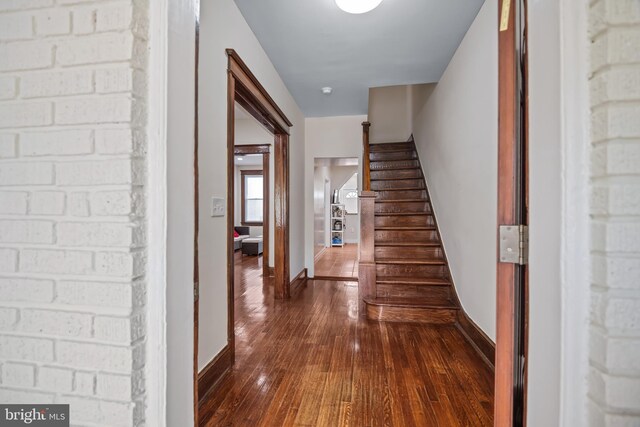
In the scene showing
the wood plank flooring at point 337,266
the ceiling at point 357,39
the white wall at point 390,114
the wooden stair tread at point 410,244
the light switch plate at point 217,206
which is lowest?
the wood plank flooring at point 337,266

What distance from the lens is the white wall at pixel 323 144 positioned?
4.36m

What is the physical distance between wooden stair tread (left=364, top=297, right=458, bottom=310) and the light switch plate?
1733 millimetres

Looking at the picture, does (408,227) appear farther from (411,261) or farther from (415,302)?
(415,302)

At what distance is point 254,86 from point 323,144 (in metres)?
2.15

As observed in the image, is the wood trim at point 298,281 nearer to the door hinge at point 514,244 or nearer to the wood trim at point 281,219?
the wood trim at point 281,219

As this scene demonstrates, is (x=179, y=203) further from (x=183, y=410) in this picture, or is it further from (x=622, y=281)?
(x=622, y=281)

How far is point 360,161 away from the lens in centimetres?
440

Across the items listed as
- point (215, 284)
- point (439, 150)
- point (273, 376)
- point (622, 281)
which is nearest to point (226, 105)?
point (215, 284)

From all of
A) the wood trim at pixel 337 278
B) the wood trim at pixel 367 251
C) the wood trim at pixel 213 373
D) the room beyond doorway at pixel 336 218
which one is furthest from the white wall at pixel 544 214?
the room beyond doorway at pixel 336 218

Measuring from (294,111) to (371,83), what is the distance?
43.1 inches

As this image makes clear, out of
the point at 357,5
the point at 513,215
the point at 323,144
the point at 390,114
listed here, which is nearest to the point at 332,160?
the point at 323,144

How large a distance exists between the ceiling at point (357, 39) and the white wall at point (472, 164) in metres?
0.18

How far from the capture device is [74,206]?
0.68 meters

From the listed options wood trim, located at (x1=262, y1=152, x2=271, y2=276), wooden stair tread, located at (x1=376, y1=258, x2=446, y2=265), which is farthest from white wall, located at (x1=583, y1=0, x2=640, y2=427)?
wood trim, located at (x1=262, y1=152, x2=271, y2=276)
